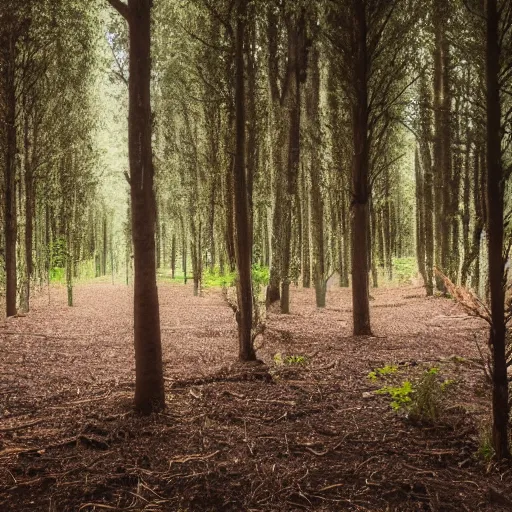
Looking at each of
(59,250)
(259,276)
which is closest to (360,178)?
(259,276)

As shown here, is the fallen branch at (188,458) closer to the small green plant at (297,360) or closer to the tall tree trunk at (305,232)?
the small green plant at (297,360)

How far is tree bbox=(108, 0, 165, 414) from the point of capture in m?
Answer: 4.50

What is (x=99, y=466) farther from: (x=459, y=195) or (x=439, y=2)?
(x=459, y=195)

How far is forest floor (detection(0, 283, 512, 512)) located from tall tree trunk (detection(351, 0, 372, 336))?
3.85 ft

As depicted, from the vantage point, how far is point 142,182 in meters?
4.51

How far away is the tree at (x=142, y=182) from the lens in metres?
4.50

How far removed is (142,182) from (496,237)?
9.99ft

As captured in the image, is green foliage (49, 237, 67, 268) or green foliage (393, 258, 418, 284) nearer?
green foliage (49, 237, 67, 268)

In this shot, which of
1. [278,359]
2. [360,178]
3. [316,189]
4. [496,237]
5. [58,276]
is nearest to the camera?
[496,237]

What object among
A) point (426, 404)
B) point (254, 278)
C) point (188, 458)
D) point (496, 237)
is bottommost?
point (188, 458)

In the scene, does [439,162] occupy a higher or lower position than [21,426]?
higher

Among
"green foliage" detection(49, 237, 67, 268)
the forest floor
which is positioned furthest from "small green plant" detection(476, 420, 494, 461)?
"green foliage" detection(49, 237, 67, 268)

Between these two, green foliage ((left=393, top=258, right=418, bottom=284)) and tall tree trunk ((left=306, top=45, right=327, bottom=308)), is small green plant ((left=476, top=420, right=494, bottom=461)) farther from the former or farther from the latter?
green foliage ((left=393, top=258, right=418, bottom=284))

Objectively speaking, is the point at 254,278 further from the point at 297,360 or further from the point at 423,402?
the point at 423,402
